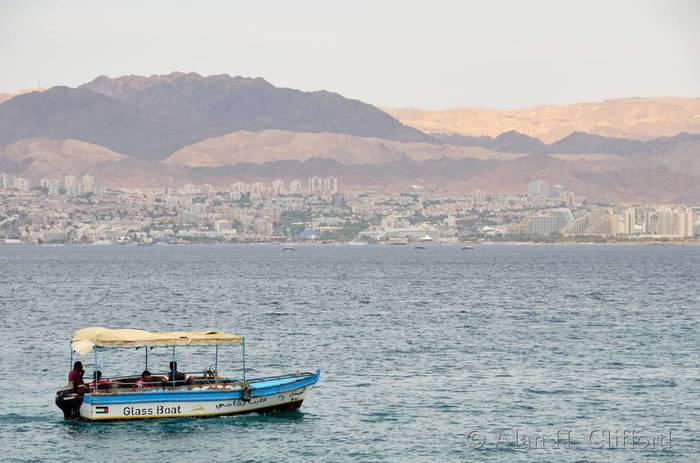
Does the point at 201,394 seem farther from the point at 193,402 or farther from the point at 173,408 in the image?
the point at 173,408

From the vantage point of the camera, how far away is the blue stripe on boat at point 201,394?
43219 mm

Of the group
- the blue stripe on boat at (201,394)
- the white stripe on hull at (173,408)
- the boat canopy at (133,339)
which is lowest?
the white stripe on hull at (173,408)

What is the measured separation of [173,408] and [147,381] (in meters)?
1.58

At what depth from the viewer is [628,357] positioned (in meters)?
61.0

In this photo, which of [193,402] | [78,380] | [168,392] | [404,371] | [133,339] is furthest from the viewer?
[404,371]

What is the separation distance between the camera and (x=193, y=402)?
43812 mm

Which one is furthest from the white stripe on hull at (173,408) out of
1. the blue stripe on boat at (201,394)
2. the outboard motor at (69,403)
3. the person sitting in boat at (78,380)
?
the person sitting in boat at (78,380)

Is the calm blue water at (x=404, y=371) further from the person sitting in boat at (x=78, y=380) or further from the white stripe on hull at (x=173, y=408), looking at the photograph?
the person sitting in boat at (x=78, y=380)

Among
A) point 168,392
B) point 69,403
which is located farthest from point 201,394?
point 69,403

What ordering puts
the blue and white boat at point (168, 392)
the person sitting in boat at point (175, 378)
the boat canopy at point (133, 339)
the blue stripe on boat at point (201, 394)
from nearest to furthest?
the blue stripe on boat at point (201, 394)
the blue and white boat at point (168, 392)
the person sitting in boat at point (175, 378)
the boat canopy at point (133, 339)

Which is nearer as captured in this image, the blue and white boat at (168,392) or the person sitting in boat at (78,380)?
the blue and white boat at (168,392)

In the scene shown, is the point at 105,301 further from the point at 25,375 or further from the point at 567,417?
the point at 567,417

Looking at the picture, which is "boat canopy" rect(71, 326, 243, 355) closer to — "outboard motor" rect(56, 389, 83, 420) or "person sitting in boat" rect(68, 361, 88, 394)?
"person sitting in boat" rect(68, 361, 88, 394)

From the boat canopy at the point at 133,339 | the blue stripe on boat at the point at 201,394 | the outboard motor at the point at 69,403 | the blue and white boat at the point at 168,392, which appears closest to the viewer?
the blue stripe on boat at the point at 201,394
